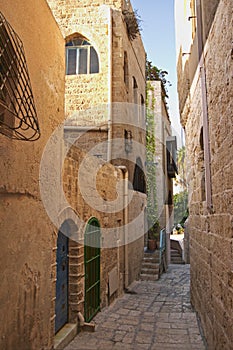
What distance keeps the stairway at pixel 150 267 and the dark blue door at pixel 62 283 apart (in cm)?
607

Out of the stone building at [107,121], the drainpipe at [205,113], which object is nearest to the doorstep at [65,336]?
the stone building at [107,121]

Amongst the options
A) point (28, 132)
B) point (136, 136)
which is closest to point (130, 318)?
point (28, 132)

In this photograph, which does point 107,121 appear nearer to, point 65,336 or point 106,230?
point 106,230

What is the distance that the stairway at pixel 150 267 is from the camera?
10487mm

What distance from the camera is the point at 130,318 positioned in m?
6.14

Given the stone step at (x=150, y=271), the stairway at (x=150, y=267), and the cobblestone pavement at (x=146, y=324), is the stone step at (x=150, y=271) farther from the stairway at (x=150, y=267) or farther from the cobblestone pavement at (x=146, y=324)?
the cobblestone pavement at (x=146, y=324)

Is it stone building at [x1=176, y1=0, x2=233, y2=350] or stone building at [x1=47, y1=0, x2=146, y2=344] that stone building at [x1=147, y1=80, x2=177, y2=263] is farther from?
stone building at [x1=176, y1=0, x2=233, y2=350]

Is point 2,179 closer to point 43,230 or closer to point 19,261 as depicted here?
point 19,261

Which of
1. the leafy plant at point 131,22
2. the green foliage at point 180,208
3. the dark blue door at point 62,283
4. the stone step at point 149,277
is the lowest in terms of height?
the stone step at point 149,277

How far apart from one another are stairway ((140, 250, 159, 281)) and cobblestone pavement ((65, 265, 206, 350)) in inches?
62.2

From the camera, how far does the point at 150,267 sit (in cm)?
1111

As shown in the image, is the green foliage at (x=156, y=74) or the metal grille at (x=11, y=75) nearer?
the metal grille at (x=11, y=75)

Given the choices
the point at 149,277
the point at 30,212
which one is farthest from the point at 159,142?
the point at 30,212

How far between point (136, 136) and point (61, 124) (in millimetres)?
7789
